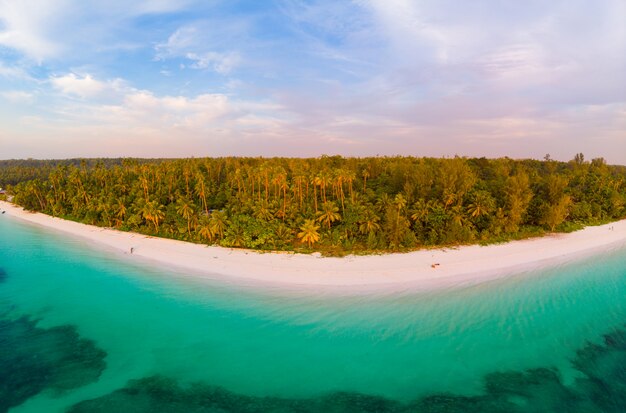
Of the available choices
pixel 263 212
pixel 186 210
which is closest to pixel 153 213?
pixel 186 210

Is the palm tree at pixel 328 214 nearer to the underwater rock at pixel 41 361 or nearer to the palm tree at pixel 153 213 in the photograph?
the palm tree at pixel 153 213

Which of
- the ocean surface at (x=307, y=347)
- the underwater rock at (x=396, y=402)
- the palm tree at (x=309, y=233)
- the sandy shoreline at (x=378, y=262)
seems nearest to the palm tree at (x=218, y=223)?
the sandy shoreline at (x=378, y=262)

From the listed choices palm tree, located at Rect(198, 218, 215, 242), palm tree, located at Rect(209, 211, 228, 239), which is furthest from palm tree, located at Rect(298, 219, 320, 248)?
palm tree, located at Rect(198, 218, 215, 242)

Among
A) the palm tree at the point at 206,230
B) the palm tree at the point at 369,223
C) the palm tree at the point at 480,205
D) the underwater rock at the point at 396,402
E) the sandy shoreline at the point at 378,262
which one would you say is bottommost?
the underwater rock at the point at 396,402

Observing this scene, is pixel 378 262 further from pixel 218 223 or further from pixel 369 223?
pixel 218 223

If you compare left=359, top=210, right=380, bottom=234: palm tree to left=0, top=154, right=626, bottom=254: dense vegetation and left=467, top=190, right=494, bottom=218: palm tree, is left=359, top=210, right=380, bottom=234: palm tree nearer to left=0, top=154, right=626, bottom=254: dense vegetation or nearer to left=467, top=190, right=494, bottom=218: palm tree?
left=0, top=154, right=626, bottom=254: dense vegetation

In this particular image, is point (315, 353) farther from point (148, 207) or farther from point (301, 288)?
point (148, 207)
